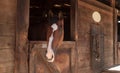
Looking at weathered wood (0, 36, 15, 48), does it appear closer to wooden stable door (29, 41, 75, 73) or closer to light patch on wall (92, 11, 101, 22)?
wooden stable door (29, 41, 75, 73)

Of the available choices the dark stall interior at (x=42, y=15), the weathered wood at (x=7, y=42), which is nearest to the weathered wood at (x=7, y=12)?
the weathered wood at (x=7, y=42)

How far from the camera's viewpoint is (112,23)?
269 inches

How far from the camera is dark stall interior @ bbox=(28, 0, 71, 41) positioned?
4.21 metres

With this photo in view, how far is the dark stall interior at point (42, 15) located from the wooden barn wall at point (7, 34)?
95cm

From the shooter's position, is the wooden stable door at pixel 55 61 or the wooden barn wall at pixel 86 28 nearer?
the wooden stable door at pixel 55 61

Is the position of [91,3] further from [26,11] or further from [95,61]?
[26,11]

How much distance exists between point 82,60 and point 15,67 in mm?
2128

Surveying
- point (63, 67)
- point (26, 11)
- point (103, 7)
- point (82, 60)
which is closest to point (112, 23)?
point (103, 7)

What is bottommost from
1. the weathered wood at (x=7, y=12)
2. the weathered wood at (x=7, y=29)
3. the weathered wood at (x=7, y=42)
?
the weathered wood at (x=7, y=42)

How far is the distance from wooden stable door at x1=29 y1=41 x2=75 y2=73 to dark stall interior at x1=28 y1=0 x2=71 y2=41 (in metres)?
0.38

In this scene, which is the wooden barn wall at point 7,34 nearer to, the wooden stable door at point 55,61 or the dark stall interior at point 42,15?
the wooden stable door at point 55,61

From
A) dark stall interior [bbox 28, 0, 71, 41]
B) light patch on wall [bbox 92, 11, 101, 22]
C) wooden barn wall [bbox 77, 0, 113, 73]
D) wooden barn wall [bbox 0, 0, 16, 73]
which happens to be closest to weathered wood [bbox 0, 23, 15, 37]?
wooden barn wall [bbox 0, 0, 16, 73]

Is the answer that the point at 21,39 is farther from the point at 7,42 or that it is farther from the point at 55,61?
the point at 55,61

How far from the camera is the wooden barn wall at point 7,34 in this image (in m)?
3.10
